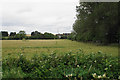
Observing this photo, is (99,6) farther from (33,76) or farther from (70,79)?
(33,76)

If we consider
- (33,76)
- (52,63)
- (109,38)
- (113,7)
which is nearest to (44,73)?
(33,76)

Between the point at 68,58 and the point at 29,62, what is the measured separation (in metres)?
0.83

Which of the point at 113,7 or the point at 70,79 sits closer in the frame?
the point at 70,79

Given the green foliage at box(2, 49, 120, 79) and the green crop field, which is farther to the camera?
the green crop field

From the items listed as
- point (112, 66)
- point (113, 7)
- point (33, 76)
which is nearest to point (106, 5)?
point (113, 7)

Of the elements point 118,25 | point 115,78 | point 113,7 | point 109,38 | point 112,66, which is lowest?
point 115,78

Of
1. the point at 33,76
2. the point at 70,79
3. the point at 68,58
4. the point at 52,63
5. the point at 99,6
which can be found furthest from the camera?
the point at 99,6

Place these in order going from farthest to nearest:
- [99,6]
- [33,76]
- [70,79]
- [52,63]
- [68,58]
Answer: [99,6], [68,58], [52,63], [33,76], [70,79]

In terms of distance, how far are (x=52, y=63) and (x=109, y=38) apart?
1270 mm

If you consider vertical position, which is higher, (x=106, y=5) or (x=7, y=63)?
(x=106, y=5)

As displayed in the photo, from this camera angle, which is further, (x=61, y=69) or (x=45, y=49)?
(x=45, y=49)

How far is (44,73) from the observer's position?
1817 mm

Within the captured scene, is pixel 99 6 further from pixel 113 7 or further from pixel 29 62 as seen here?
pixel 29 62

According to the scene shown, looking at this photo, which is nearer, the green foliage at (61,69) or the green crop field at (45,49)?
the green foliage at (61,69)
